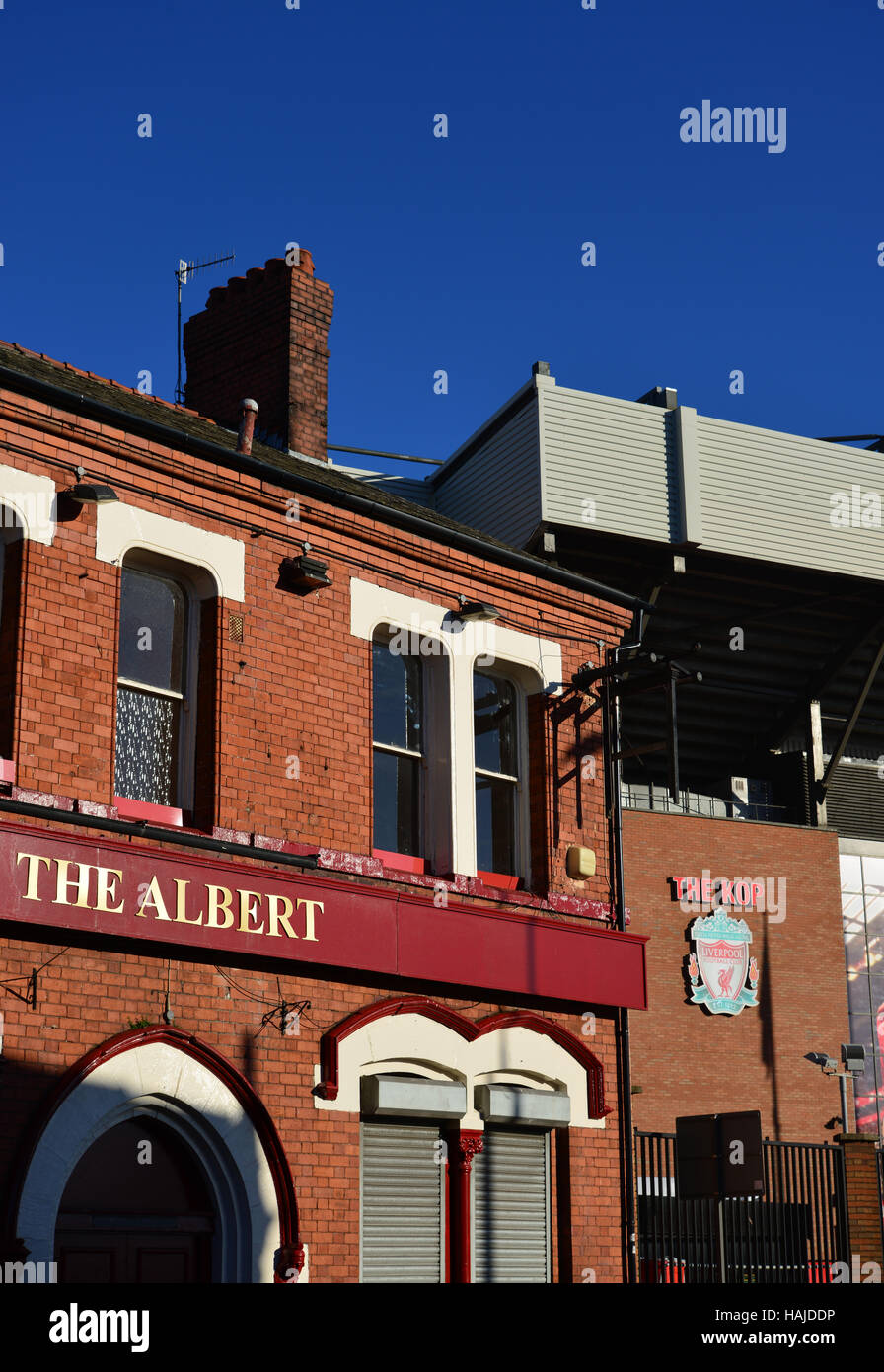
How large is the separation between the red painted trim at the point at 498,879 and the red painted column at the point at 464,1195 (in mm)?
2213

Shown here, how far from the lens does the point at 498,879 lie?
1437 cm

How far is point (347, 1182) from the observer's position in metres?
12.2

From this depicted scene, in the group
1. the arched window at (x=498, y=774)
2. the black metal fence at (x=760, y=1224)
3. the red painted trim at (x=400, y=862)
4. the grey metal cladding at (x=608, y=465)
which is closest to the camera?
the red painted trim at (x=400, y=862)

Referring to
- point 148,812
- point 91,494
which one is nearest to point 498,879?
point 148,812

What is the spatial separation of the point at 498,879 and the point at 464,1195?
284 centimetres

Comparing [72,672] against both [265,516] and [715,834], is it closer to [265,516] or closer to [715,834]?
[265,516]

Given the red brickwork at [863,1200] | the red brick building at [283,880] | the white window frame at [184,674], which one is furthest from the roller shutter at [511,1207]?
the red brickwork at [863,1200]

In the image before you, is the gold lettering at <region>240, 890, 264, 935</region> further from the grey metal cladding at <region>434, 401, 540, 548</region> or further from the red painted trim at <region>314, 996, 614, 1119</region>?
the grey metal cladding at <region>434, 401, 540, 548</region>

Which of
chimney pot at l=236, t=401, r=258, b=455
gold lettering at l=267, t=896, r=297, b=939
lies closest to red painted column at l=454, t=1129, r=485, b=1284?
gold lettering at l=267, t=896, r=297, b=939

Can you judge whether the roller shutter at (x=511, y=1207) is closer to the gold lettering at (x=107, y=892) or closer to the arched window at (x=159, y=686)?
the arched window at (x=159, y=686)

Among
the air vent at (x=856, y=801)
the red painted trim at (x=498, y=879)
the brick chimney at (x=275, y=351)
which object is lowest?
the red painted trim at (x=498, y=879)

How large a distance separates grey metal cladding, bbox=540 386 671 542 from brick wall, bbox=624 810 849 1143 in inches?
236

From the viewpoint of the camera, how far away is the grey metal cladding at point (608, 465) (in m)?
26.5

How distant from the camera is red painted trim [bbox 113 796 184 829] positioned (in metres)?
11.6
